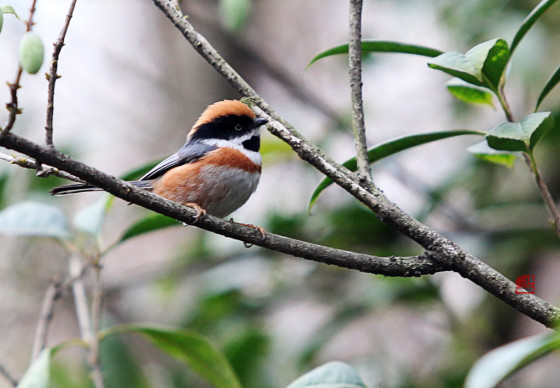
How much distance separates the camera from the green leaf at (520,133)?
1.67 metres

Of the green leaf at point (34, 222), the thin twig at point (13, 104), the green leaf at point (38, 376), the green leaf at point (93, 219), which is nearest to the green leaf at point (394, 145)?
the thin twig at point (13, 104)

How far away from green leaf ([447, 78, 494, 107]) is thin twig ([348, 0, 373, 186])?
0.53 metres

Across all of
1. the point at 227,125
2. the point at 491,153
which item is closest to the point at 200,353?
the point at 227,125

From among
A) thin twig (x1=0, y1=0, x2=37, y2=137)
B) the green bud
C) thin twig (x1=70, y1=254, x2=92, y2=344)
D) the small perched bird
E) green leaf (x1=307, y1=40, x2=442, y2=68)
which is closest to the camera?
thin twig (x1=0, y1=0, x2=37, y2=137)

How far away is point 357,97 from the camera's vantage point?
1753 millimetres

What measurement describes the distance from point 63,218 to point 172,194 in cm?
58

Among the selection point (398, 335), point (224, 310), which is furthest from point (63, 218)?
point (398, 335)

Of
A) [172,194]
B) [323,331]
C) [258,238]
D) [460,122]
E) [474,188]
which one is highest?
[460,122]

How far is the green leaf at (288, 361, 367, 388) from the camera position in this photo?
76.4 inches

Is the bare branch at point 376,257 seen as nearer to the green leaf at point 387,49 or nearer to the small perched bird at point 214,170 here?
the green leaf at point 387,49

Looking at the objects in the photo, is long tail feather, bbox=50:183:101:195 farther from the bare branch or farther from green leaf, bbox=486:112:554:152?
green leaf, bbox=486:112:554:152

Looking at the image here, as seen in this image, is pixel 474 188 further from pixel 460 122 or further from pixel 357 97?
pixel 357 97

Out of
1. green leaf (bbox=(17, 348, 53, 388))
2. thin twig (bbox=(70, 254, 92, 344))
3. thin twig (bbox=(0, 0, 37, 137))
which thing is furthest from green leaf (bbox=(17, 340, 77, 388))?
thin twig (bbox=(0, 0, 37, 137))

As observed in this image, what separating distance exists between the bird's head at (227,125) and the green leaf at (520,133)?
179 cm
